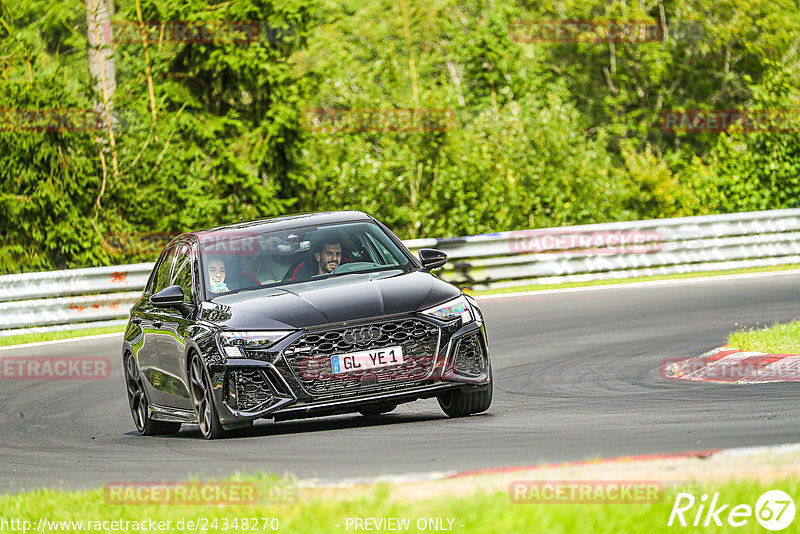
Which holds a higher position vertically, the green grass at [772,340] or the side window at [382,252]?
the side window at [382,252]

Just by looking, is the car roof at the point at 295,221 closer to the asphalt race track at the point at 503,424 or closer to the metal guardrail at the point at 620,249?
the asphalt race track at the point at 503,424

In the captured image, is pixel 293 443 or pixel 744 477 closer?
pixel 744 477

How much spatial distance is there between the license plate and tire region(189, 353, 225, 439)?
911mm

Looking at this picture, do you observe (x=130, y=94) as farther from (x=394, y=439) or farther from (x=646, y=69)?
(x=646, y=69)

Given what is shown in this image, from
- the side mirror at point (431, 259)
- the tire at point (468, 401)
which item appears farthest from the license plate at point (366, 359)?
the side mirror at point (431, 259)

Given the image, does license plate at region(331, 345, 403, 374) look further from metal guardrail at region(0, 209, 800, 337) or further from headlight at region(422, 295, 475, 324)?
metal guardrail at region(0, 209, 800, 337)

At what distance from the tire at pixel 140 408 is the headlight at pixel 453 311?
2.89 m

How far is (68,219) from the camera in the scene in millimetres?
21703

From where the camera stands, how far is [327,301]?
8656 millimetres

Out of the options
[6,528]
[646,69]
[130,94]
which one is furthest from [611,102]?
[6,528]

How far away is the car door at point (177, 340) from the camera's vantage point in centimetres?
938

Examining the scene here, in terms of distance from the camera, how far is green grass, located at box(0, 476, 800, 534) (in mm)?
4949

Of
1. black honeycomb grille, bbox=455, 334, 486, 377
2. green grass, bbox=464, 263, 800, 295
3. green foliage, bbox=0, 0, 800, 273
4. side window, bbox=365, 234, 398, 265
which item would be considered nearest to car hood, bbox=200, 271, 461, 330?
black honeycomb grille, bbox=455, 334, 486, 377

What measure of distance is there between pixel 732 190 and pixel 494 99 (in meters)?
14.9
